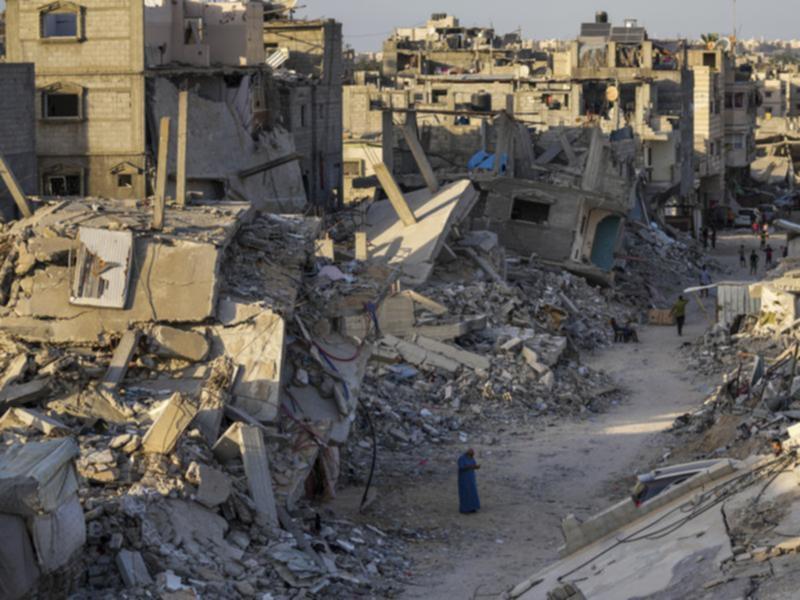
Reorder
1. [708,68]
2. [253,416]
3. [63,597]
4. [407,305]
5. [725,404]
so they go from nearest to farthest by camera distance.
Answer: [63,597] → [253,416] → [725,404] → [407,305] → [708,68]

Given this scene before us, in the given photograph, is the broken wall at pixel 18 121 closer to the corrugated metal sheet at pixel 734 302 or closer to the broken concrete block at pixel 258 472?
the corrugated metal sheet at pixel 734 302

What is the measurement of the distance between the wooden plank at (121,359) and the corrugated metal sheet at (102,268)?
1.19 feet

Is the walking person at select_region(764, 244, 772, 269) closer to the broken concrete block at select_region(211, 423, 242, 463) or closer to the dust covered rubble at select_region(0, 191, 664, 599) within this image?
the dust covered rubble at select_region(0, 191, 664, 599)

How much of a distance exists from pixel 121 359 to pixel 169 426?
74.5 inches

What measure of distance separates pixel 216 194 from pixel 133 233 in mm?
16178

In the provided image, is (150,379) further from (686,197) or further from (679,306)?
(686,197)

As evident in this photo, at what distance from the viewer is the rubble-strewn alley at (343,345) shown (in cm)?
1218

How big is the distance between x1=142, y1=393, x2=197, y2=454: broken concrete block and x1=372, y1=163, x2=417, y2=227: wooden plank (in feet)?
51.9

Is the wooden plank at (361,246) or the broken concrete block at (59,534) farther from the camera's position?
the wooden plank at (361,246)

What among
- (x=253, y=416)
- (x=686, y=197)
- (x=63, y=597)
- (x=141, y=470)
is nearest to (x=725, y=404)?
(x=253, y=416)

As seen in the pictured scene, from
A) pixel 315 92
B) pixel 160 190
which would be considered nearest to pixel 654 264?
pixel 315 92

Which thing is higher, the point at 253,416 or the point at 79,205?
the point at 79,205

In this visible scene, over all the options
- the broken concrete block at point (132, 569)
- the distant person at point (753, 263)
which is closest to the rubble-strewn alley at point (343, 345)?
the broken concrete block at point (132, 569)

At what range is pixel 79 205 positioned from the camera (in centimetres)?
1677
